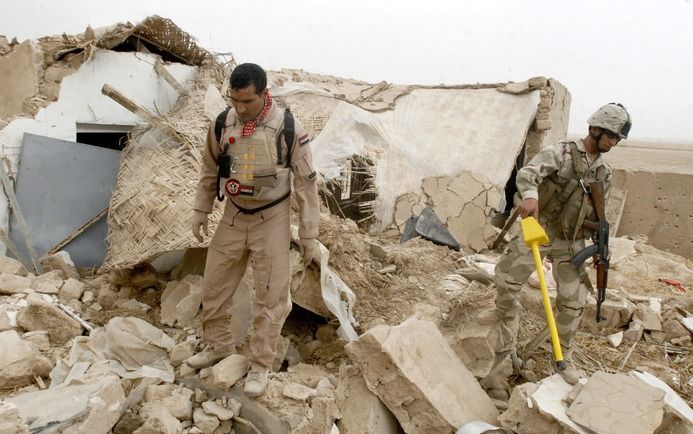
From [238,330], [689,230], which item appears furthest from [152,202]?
[689,230]

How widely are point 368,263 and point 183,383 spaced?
83.0 inches

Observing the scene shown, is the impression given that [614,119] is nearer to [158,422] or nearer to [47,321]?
[158,422]

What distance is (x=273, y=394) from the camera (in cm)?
292

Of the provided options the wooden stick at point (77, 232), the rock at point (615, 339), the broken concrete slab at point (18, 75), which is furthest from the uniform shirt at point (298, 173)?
the rock at point (615, 339)

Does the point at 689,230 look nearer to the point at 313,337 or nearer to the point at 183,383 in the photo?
the point at 313,337

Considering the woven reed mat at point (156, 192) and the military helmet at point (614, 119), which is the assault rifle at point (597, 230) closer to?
the military helmet at point (614, 119)

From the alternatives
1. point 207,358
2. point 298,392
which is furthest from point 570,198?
point 207,358

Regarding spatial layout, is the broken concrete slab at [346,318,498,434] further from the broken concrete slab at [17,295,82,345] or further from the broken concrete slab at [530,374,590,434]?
the broken concrete slab at [17,295,82,345]

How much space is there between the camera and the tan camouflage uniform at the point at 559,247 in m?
3.28

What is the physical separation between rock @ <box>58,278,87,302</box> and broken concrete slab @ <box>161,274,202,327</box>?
0.72 m

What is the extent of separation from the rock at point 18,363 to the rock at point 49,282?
3.14ft

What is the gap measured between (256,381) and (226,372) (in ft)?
0.63

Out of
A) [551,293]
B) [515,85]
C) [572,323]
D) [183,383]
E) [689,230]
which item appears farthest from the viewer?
[689,230]

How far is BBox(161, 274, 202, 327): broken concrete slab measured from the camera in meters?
3.76
